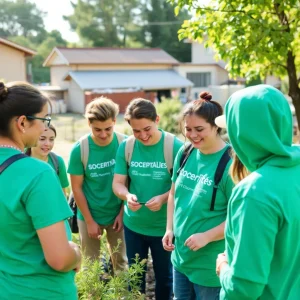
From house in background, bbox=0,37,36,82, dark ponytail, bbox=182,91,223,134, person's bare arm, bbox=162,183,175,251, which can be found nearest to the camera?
dark ponytail, bbox=182,91,223,134

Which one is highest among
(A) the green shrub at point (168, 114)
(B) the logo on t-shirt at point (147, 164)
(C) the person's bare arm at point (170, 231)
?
(B) the logo on t-shirt at point (147, 164)

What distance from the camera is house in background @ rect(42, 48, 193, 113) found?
33844 millimetres

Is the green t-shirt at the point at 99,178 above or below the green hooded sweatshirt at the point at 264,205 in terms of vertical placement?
below

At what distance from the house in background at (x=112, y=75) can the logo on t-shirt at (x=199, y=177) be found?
29.7m

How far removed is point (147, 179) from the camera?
3404 millimetres

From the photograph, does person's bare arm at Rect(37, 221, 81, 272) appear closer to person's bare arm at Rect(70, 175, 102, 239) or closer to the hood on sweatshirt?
the hood on sweatshirt

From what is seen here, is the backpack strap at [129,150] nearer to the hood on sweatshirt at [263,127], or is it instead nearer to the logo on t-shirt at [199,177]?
the logo on t-shirt at [199,177]

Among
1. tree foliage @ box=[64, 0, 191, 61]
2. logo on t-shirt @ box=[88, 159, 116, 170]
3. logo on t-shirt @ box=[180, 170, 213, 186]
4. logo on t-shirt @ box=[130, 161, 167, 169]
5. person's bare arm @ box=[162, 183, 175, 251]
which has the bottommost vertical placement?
person's bare arm @ box=[162, 183, 175, 251]

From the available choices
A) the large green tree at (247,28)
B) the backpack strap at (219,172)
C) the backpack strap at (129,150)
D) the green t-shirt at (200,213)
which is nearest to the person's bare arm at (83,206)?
the backpack strap at (129,150)

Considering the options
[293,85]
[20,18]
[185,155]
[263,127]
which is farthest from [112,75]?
[20,18]

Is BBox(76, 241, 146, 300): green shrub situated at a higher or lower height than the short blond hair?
lower

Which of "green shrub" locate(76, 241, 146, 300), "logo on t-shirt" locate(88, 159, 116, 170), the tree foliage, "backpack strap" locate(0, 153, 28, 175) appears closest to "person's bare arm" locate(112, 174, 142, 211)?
"logo on t-shirt" locate(88, 159, 116, 170)

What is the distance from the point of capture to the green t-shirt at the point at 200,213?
2.62 metres

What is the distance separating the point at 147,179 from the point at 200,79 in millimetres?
39876
